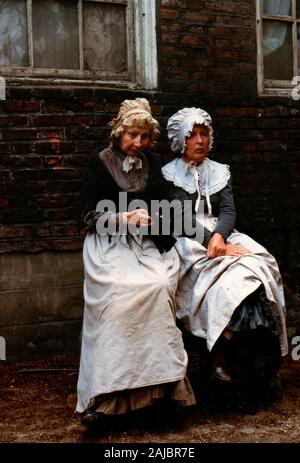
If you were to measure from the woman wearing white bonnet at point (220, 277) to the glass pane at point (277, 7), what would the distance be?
1790mm

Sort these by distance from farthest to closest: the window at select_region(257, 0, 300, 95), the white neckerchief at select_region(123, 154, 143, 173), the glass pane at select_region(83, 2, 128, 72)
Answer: the window at select_region(257, 0, 300, 95) → the glass pane at select_region(83, 2, 128, 72) → the white neckerchief at select_region(123, 154, 143, 173)

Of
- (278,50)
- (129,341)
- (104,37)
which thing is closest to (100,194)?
(129,341)

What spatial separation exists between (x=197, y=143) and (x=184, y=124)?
0.15m

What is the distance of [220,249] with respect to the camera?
3.65 meters

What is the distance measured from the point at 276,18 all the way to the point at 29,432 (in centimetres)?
385

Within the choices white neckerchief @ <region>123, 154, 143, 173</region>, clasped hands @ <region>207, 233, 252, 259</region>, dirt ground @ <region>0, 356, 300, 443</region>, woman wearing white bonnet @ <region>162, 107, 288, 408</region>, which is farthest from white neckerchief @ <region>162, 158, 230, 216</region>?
dirt ground @ <region>0, 356, 300, 443</region>

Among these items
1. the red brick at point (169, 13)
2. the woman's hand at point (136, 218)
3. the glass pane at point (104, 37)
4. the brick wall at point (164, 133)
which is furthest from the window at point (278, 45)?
the woman's hand at point (136, 218)

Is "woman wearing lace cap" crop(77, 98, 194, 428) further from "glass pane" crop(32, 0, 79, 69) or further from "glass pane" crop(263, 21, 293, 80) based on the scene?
"glass pane" crop(263, 21, 293, 80)

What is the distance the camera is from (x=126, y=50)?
467cm

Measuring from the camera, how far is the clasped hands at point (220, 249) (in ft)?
11.9

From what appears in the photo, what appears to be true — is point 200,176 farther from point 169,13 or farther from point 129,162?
point 169,13

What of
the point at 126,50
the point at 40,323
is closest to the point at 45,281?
the point at 40,323

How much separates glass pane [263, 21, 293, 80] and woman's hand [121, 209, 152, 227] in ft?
7.81

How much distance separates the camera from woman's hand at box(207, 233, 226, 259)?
3641 mm
